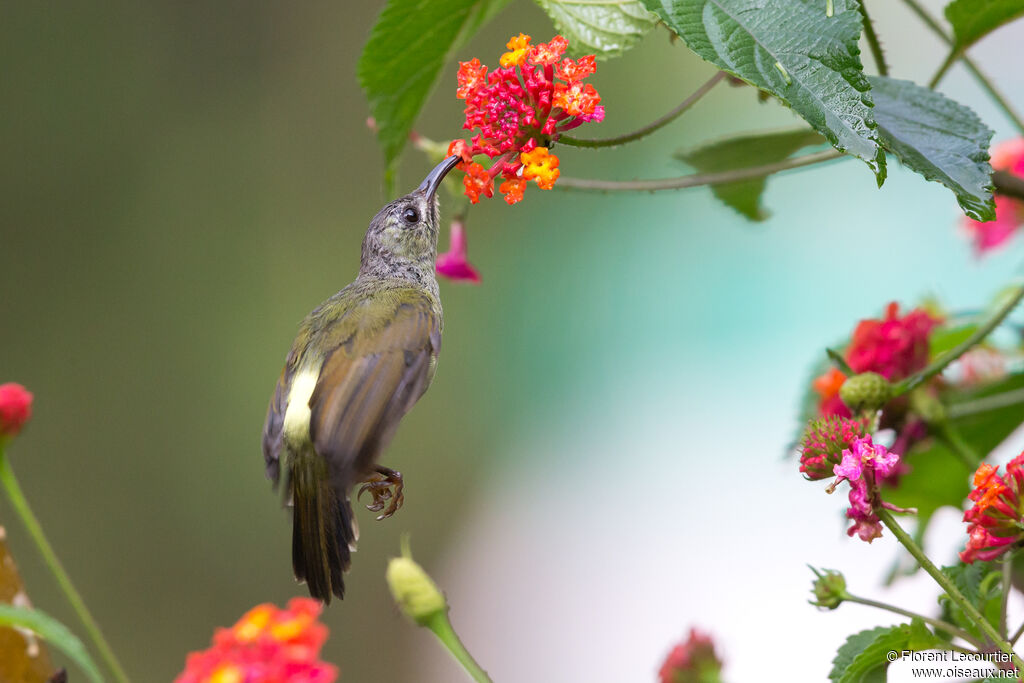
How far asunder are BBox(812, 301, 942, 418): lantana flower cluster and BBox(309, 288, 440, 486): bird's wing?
1.27ft

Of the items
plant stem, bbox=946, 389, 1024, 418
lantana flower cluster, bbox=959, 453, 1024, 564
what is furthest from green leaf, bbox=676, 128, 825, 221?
lantana flower cluster, bbox=959, 453, 1024, 564

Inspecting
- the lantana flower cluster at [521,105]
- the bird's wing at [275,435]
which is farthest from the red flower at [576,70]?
the bird's wing at [275,435]

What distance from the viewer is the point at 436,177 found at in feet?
2.81

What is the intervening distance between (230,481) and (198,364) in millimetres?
384

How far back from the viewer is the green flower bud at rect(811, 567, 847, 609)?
0.66 metres

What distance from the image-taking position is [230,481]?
3.23 m

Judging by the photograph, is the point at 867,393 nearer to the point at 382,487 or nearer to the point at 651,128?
the point at 651,128

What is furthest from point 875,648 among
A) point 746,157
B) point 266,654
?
point 746,157

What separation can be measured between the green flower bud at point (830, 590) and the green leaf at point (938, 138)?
0.24 metres

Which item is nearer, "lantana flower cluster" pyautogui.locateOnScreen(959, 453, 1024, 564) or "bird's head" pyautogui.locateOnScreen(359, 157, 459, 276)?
"lantana flower cluster" pyautogui.locateOnScreen(959, 453, 1024, 564)

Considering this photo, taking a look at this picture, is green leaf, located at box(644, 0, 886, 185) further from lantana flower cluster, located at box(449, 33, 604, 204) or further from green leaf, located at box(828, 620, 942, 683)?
green leaf, located at box(828, 620, 942, 683)

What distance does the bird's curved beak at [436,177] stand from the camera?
32.1 inches

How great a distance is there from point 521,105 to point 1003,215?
0.83 metres

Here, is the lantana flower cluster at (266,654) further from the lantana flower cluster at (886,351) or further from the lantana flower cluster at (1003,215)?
the lantana flower cluster at (1003,215)
